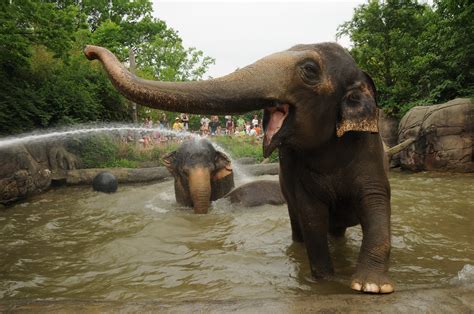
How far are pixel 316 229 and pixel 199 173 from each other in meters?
3.83

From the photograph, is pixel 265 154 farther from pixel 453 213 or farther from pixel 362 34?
pixel 362 34

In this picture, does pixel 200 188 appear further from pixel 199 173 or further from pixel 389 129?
pixel 389 129

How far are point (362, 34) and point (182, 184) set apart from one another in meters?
16.1

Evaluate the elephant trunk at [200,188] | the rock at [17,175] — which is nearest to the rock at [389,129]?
the elephant trunk at [200,188]

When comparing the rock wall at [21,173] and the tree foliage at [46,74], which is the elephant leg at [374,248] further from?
the tree foliage at [46,74]

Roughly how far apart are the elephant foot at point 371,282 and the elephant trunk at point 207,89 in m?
1.31

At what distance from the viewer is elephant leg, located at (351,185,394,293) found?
2835 mm

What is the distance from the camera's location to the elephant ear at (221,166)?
7.61m

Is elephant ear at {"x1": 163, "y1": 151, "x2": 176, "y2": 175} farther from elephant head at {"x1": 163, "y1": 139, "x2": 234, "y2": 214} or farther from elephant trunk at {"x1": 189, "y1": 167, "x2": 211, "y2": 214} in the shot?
elephant trunk at {"x1": 189, "y1": 167, "x2": 211, "y2": 214}

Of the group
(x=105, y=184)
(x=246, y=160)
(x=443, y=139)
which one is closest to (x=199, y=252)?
(x=105, y=184)

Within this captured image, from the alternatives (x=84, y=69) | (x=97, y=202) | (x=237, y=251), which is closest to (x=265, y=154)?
(x=237, y=251)

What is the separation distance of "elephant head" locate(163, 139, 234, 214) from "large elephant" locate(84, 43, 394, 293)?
138 inches

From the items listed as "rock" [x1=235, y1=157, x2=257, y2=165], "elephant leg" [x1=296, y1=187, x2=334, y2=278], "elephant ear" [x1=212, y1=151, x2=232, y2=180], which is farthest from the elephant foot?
"rock" [x1=235, y1=157, x2=257, y2=165]

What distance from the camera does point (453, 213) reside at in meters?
6.43
